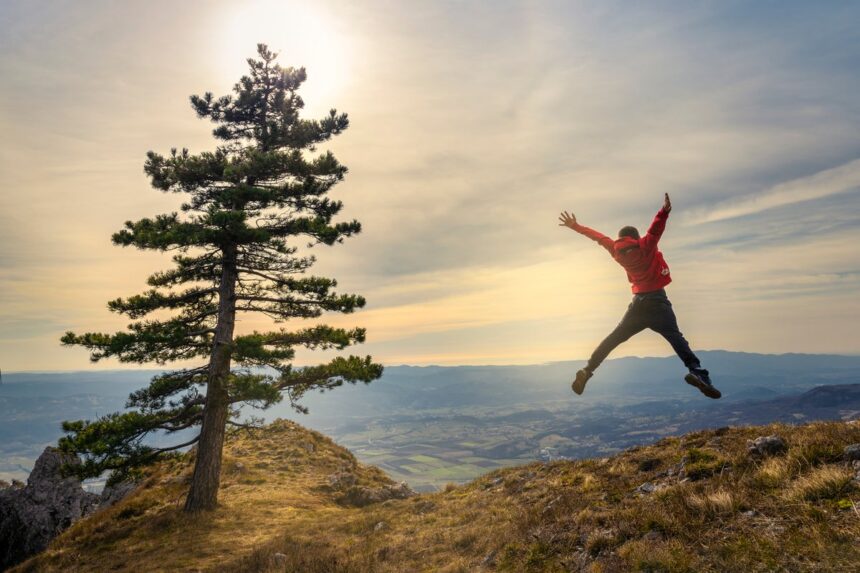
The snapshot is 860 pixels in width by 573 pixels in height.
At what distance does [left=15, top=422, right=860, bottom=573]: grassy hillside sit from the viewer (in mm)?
5316

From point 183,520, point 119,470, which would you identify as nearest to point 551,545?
point 183,520

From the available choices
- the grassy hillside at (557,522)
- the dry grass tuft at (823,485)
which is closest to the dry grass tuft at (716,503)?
the grassy hillside at (557,522)

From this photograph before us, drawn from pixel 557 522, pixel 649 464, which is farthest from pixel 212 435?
pixel 649 464

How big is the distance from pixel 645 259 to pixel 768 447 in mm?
4018

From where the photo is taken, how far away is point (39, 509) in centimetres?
1992

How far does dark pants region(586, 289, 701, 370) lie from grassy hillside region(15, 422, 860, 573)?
211cm

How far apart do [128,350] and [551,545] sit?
15.4 m

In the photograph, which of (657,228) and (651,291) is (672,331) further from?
(657,228)

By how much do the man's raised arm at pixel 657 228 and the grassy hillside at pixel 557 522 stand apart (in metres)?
4.00

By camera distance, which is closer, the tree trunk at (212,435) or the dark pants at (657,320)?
the dark pants at (657,320)

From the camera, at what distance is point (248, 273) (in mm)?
17578

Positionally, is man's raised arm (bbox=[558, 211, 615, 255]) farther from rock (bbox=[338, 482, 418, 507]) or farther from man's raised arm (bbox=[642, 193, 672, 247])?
rock (bbox=[338, 482, 418, 507])

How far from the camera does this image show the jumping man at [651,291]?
7.51 meters

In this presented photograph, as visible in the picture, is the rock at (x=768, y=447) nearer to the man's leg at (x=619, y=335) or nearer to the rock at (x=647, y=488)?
the rock at (x=647, y=488)
